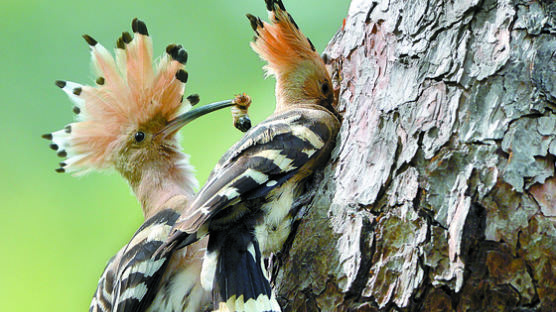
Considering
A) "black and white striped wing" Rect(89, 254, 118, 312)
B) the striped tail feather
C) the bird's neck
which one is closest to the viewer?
the striped tail feather

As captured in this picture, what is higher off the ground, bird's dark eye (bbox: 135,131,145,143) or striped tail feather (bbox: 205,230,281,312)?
bird's dark eye (bbox: 135,131,145,143)

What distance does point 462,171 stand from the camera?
1.53m

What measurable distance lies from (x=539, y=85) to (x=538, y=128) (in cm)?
11

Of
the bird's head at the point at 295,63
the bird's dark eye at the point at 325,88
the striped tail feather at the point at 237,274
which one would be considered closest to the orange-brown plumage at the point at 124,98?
the bird's head at the point at 295,63

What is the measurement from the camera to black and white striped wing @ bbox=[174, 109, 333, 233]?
5.64ft

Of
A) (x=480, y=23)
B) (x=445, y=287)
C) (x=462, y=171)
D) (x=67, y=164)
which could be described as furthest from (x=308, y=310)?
(x=67, y=164)

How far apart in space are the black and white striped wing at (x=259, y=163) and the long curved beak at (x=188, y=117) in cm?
50

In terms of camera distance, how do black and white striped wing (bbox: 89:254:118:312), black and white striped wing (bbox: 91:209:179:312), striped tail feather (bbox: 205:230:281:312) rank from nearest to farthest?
striped tail feather (bbox: 205:230:281:312) → black and white striped wing (bbox: 91:209:179:312) → black and white striped wing (bbox: 89:254:118:312)

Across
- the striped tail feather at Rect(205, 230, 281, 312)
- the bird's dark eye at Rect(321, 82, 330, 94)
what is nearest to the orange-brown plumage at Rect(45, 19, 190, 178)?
the bird's dark eye at Rect(321, 82, 330, 94)

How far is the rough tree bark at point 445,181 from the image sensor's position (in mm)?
1439

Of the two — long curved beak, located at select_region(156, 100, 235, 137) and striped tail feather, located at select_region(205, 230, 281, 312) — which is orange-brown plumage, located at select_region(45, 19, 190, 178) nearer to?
long curved beak, located at select_region(156, 100, 235, 137)

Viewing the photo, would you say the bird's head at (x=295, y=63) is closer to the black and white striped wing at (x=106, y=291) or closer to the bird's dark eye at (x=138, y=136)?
the bird's dark eye at (x=138, y=136)

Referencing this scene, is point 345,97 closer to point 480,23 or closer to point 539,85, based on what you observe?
point 480,23

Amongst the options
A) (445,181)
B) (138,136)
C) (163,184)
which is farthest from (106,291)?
(445,181)
